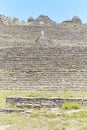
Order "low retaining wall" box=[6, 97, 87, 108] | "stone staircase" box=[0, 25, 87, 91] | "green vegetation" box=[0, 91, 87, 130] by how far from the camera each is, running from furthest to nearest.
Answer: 1. "stone staircase" box=[0, 25, 87, 91]
2. "low retaining wall" box=[6, 97, 87, 108]
3. "green vegetation" box=[0, 91, 87, 130]

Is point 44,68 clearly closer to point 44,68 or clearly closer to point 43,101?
point 44,68

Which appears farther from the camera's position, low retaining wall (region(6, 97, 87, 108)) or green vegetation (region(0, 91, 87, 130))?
low retaining wall (region(6, 97, 87, 108))

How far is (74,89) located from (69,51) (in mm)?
4118

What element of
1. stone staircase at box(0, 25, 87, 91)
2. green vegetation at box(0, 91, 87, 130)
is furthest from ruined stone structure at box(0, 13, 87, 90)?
green vegetation at box(0, 91, 87, 130)

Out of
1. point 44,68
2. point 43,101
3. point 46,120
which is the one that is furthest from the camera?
point 44,68

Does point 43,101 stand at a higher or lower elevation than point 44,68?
lower

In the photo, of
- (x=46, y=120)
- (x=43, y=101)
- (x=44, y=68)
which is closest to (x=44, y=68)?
(x=44, y=68)

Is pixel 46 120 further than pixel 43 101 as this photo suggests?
No

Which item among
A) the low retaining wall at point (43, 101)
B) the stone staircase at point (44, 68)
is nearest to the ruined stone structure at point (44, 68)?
the stone staircase at point (44, 68)

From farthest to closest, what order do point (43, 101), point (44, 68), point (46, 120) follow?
point (44, 68) < point (43, 101) < point (46, 120)

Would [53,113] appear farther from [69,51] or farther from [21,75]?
[69,51]

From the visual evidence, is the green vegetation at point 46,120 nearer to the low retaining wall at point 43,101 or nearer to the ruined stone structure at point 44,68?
the low retaining wall at point 43,101

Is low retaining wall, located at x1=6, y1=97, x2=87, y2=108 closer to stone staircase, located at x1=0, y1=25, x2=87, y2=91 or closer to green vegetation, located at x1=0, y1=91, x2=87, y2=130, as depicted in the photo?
green vegetation, located at x1=0, y1=91, x2=87, y2=130

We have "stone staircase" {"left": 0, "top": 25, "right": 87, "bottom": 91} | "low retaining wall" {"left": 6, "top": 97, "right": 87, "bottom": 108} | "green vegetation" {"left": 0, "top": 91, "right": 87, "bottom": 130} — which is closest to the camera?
"green vegetation" {"left": 0, "top": 91, "right": 87, "bottom": 130}
